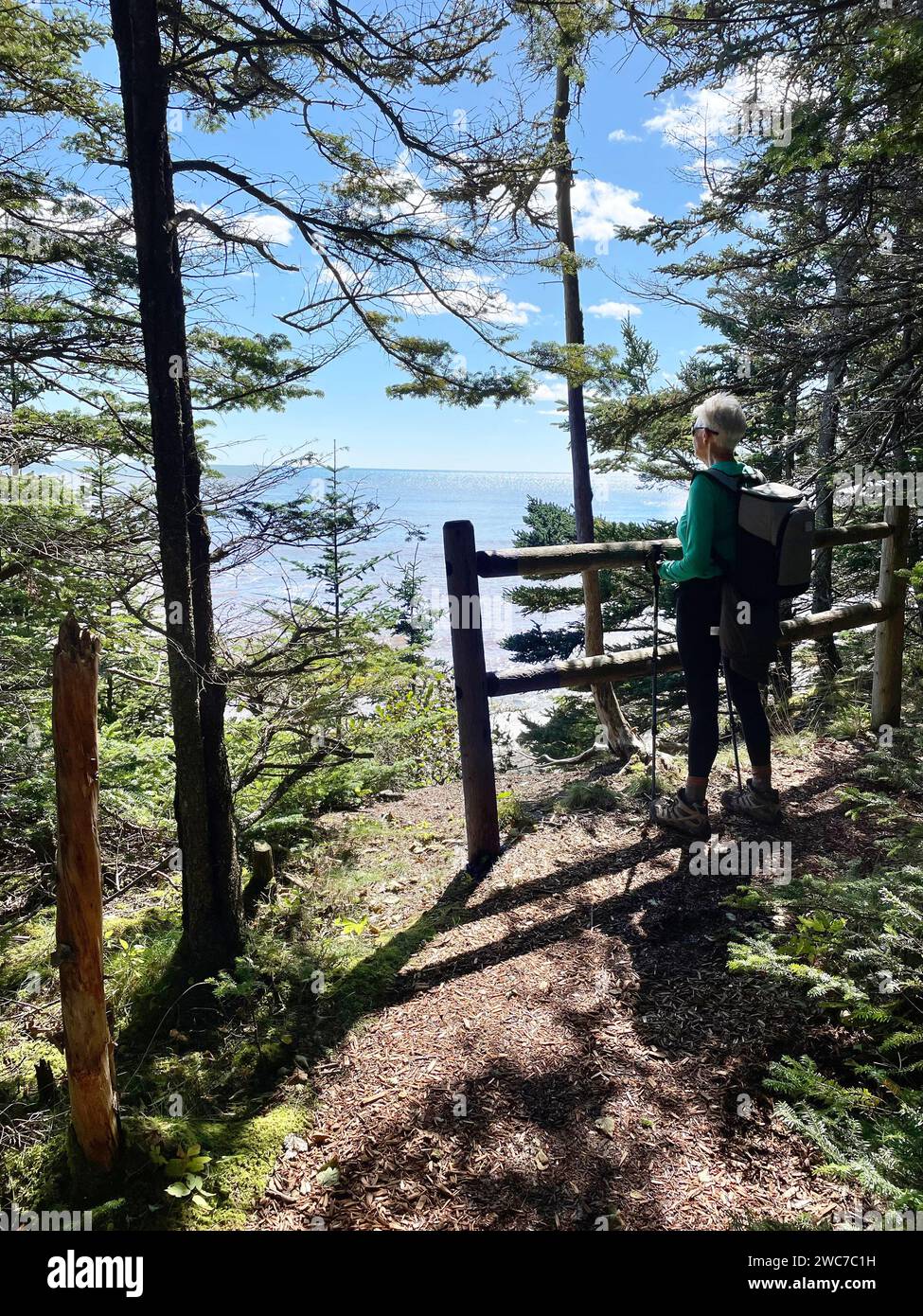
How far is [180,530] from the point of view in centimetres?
346

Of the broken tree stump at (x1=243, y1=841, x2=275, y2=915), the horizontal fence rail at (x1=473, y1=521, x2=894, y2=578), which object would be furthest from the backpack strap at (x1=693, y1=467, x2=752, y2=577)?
the broken tree stump at (x1=243, y1=841, x2=275, y2=915)

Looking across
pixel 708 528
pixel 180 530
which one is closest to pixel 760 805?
pixel 708 528

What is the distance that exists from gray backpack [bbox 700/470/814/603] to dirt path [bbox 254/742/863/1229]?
63.5 inches

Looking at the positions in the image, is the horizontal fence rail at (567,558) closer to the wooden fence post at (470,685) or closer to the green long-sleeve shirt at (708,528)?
the wooden fence post at (470,685)

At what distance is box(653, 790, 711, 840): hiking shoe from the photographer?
4.33 meters

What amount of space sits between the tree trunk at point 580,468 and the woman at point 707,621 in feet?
11.7

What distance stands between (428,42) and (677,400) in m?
6.32

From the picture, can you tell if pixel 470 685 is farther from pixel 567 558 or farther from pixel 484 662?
pixel 567 558

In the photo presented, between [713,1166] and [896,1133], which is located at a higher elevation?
[896,1133]

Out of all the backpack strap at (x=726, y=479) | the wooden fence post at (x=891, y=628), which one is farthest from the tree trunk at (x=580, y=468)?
the backpack strap at (x=726, y=479)

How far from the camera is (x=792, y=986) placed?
293 cm

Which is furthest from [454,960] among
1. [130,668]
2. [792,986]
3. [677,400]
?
[677,400]

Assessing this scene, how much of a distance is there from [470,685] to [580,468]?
630 centimetres

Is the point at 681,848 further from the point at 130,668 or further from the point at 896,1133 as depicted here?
the point at 130,668
